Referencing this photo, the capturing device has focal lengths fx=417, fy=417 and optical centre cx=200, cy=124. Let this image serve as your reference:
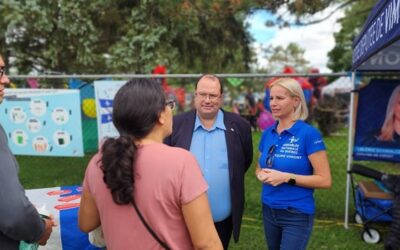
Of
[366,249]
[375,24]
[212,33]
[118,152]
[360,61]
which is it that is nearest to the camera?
[118,152]

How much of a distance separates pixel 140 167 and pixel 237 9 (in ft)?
20.4

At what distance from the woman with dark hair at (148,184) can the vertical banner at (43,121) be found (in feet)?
13.1

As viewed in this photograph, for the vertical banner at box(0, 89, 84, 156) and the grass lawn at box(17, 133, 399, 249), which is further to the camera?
the vertical banner at box(0, 89, 84, 156)

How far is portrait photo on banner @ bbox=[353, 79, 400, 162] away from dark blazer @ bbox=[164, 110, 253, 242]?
246 centimetres

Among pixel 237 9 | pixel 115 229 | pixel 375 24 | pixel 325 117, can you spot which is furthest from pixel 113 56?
pixel 325 117

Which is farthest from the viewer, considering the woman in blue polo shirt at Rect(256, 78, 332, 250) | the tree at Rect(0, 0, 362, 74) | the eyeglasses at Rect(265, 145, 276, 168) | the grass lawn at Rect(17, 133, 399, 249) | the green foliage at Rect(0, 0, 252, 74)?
the green foliage at Rect(0, 0, 252, 74)

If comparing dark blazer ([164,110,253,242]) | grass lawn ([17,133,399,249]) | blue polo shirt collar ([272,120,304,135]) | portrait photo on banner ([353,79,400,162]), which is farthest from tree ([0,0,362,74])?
blue polo shirt collar ([272,120,304,135])

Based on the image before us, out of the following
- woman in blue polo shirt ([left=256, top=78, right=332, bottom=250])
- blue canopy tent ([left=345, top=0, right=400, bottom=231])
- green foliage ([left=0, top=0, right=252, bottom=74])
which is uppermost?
green foliage ([left=0, top=0, right=252, bottom=74])

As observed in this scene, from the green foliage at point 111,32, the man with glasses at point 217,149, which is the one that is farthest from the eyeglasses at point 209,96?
the green foliage at point 111,32

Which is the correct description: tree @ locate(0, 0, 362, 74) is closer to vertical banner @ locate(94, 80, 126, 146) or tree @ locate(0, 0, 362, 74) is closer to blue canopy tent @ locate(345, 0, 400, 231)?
blue canopy tent @ locate(345, 0, 400, 231)

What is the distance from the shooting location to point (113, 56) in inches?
347

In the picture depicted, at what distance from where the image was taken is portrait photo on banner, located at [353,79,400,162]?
4902mm

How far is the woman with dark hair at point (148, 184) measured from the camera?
4.99ft

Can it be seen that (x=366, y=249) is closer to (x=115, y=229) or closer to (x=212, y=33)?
(x=115, y=229)
